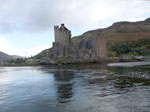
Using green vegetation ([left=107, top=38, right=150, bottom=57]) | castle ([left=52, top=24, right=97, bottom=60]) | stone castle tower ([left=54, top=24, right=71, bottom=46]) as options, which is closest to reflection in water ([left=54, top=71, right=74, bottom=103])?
castle ([left=52, top=24, right=97, bottom=60])

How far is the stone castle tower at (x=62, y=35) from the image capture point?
455 feet

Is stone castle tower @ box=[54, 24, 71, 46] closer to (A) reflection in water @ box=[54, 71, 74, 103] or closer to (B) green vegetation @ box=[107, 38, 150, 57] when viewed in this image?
(B) green vegetation @ box=[107, 38, 150, 57]

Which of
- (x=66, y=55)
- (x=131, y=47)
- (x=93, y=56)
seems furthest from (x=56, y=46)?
(x=131, y=47)

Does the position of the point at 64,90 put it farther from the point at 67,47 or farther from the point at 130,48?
the point at 130,48


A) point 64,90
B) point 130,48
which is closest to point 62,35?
point 130,48

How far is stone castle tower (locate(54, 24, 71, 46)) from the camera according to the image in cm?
13875

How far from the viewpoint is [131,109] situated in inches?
506

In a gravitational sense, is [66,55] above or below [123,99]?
above

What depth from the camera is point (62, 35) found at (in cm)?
13875

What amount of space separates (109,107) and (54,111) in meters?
4.41

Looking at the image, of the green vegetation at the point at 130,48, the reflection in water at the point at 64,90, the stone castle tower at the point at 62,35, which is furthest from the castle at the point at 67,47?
the reflection in water at the point at 64,90

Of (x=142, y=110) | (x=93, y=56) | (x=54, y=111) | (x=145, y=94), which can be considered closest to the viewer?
(x=142, y=110)

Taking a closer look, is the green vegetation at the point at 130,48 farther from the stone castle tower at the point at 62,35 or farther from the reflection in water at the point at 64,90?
the reflection in water at the point at 64,90

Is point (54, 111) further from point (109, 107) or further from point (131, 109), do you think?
point (131, 109)
